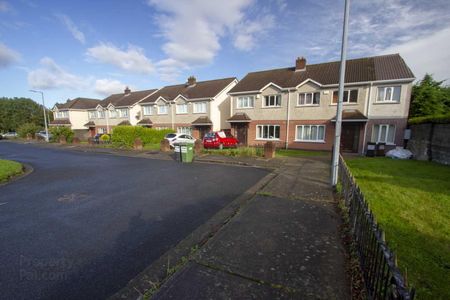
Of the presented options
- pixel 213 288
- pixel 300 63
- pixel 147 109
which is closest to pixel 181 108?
pixel 147 109

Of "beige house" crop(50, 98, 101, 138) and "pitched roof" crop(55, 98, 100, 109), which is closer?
"beige house" crop(50, 98, 101, 138)

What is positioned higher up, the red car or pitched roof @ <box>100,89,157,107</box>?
pitched roof @ <box>100,89,157,107</box>

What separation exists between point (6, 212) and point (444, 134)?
783 inches

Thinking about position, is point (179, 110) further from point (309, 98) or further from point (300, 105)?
point (309, 98)

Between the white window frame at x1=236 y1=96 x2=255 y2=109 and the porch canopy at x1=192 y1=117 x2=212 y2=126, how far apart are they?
13.8 ft

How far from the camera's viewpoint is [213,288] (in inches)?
120

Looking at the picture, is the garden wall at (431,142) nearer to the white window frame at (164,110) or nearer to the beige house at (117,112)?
the white window frame at (164,110)

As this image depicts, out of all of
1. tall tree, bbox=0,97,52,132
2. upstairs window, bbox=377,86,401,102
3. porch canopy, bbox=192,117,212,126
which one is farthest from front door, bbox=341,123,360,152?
tall tree, bbox=0,97,52,132

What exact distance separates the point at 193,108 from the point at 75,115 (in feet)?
98.5

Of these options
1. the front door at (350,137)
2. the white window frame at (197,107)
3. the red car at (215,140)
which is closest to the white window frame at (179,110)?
the white window frame at (197,107)

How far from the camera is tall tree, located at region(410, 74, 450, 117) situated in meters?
22.0

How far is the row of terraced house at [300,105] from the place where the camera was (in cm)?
1711

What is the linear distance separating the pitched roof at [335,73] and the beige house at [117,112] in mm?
19376

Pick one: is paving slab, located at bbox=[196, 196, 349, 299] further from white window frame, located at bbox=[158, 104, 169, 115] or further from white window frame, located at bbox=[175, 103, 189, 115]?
white window frame, located at bbox=[158, 104, 169, 115]
